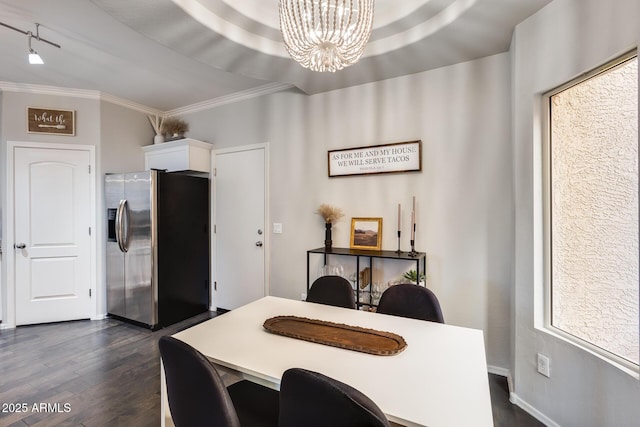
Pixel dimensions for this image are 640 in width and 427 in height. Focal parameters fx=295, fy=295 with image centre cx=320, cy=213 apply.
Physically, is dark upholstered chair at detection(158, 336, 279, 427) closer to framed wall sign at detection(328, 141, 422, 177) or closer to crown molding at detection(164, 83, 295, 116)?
framed wall sign at detection(328, 141, 422, 177)

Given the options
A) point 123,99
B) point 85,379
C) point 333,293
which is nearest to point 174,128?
point 123,99

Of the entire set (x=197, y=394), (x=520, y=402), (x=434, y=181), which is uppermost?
(x=434, y=181)

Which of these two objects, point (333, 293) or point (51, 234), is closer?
point (333, 293)

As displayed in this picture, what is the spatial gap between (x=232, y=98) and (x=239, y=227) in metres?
1.58

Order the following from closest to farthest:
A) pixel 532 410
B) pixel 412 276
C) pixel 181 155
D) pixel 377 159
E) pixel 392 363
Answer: pixel 392 363 < pixel 532 410 < pixel 412 276 < pixel 377 159 < pixel 181 155

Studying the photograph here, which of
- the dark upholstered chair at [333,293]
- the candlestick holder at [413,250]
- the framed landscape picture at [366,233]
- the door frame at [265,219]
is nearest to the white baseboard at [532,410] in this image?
the candlestick holder at [413,250]

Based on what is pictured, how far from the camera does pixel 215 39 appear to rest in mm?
2102

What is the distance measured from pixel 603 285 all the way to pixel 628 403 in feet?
1.84

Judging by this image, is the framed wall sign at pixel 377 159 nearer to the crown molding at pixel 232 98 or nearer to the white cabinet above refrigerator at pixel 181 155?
the crown molding at pixel 232 98

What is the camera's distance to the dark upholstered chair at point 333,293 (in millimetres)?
1950

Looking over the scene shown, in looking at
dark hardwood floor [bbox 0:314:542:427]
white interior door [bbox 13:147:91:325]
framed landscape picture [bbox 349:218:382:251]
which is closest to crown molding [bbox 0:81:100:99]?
white interior door [bbox 13:147:91:325]

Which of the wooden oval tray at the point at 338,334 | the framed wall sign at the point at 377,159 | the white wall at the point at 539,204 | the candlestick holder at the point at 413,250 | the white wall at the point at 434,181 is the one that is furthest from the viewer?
the framed wall sign at the point at 377,159

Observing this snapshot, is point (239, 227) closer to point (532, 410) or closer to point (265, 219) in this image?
point (265, 219)

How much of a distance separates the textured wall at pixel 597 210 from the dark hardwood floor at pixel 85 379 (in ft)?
2.56
